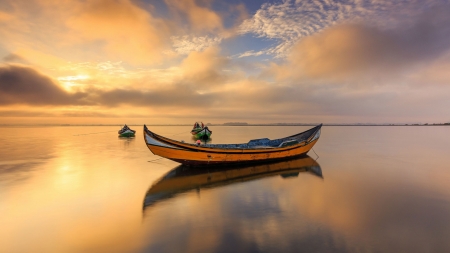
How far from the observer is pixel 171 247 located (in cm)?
584

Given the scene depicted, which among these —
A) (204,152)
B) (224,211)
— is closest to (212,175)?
(204,152)

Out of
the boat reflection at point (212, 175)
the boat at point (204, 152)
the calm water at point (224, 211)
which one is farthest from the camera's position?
the boat at point (204, 152)

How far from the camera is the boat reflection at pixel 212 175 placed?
35.5 feet

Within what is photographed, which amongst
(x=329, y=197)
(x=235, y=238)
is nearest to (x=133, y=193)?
(x=235, y=238)

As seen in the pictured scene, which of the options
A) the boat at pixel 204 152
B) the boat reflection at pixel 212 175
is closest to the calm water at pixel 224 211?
the boat reflection at pixel 212 175

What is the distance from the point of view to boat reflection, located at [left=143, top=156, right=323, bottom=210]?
35.5 feet

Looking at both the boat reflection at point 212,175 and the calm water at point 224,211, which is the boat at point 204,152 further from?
the calm water at point 224,211

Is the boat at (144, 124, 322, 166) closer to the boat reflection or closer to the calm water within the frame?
the boat reflection

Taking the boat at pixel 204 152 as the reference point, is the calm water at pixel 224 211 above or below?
below

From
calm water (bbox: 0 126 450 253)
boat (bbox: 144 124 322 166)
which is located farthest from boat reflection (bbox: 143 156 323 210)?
boat (bbox: 144 124 322 166)

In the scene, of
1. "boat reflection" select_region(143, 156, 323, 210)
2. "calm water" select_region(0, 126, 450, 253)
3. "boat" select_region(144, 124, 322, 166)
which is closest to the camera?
"calm water" select_region(0, 126, 450, 253)

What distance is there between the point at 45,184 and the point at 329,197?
567 inches

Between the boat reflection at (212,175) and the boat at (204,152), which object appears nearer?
the boat reflection at (212,175)

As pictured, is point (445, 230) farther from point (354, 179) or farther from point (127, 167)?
point (127, 167)
